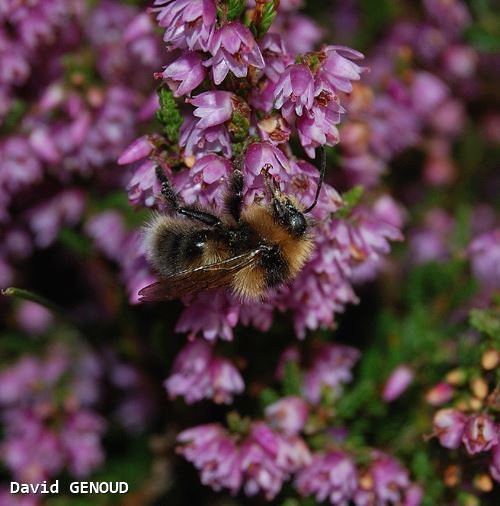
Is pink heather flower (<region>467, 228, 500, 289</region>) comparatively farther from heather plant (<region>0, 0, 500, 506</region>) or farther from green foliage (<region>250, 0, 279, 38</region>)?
green foliage (<region>250, 0, 279, 38</region>)

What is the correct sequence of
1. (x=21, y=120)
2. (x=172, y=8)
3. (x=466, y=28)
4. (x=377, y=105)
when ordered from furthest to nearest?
(x=466, y=28) → (x=377, y=105) → (x=21, y=120) → (x=172, y=8)

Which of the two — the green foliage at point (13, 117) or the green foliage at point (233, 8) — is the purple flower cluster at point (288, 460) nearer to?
the green foliage at point (233, 8)

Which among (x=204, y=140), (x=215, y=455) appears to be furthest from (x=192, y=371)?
(x=204, y=140)

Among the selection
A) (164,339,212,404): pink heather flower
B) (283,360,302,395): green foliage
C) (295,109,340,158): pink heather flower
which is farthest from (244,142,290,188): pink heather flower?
(283,360,302,395): green foliage

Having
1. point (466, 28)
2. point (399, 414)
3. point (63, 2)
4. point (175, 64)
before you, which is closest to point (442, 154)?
point (466, 28)

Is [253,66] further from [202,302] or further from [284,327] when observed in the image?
[284,327]

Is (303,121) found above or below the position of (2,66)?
above
